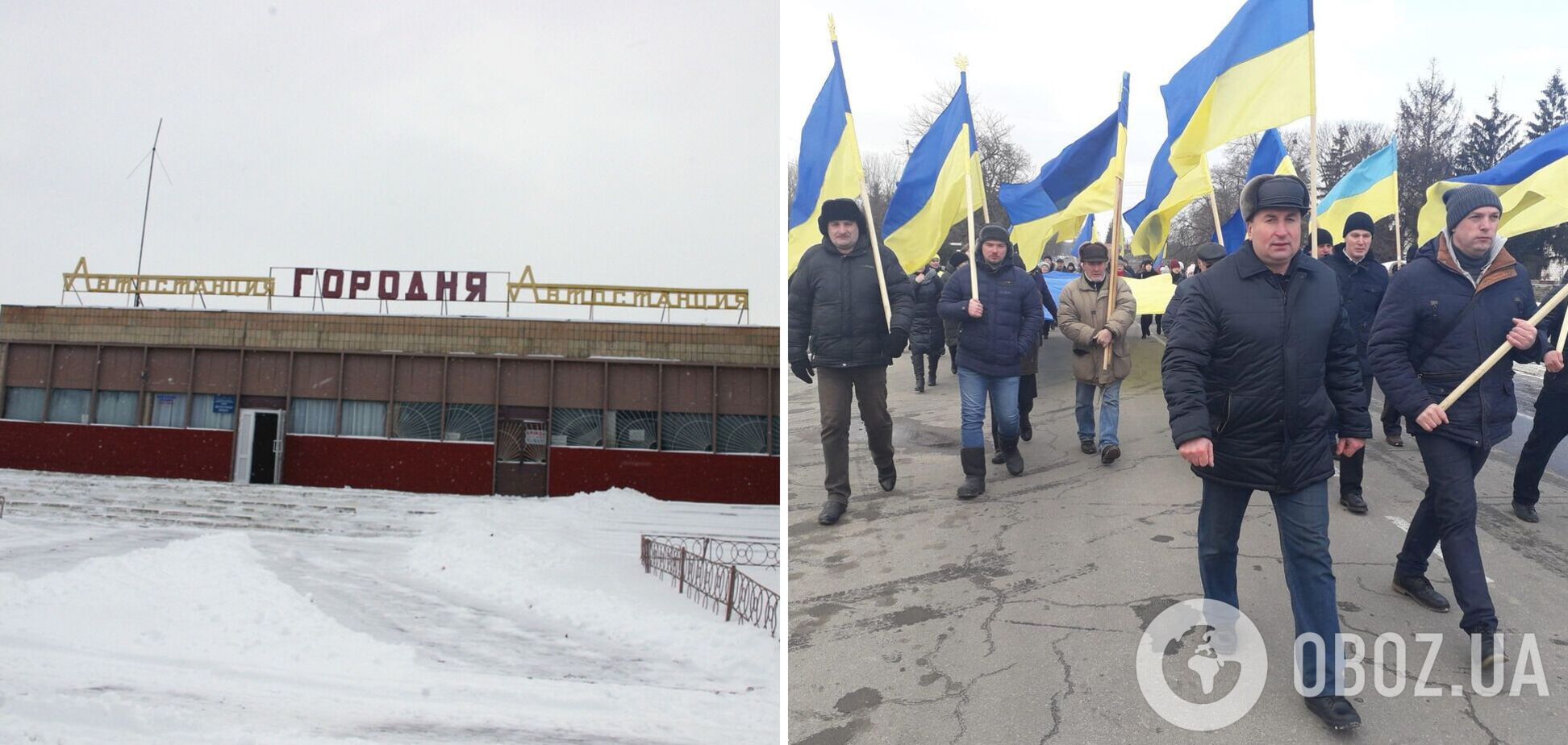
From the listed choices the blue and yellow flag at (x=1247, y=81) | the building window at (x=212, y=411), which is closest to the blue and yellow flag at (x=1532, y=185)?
the blue and yellow flag at (x=1247, y=81)

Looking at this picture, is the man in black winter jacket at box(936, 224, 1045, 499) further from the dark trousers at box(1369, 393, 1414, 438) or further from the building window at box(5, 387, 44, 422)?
the building window at box(5, 387, 44, 422)

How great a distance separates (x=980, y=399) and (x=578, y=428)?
548 centimetres

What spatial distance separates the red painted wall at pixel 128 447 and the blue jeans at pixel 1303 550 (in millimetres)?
9435

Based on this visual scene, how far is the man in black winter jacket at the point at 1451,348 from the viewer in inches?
107

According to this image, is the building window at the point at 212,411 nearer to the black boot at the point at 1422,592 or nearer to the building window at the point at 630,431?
the building window at the point at 630,431

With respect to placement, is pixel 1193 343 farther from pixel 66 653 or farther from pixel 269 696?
pixel 66 653

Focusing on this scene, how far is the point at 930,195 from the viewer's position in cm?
468

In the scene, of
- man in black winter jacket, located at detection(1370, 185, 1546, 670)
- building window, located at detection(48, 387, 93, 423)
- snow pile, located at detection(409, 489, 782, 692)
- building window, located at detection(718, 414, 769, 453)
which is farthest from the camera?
building window, located at detection(718, 414, 769, 453)

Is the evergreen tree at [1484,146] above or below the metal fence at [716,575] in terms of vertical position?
above

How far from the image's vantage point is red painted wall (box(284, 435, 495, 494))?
9039 mm

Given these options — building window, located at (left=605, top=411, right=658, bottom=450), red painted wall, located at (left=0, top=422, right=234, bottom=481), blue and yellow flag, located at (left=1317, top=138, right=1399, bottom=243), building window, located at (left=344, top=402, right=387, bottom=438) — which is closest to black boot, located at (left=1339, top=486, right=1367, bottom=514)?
blue and yellow flag, located at (left=1317, top=138, right=1399, bottom=243)

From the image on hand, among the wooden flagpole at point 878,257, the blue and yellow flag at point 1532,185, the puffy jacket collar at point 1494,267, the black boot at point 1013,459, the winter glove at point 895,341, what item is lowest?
the black boot at point 1013,459

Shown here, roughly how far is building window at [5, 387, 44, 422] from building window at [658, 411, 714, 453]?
6.32 meters

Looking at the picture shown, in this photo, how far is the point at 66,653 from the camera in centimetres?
468
